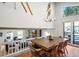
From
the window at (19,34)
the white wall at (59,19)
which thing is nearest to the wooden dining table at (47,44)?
the white wall at (59,19)

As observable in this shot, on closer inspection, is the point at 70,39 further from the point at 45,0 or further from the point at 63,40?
the point at 45,0

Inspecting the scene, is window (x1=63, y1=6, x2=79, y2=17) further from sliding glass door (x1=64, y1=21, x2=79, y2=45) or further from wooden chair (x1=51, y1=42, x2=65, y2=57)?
wooden chair (x1=51, y1=42, x2=65, y2=57)

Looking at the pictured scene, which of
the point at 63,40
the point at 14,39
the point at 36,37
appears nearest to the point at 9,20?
the point at 14,39

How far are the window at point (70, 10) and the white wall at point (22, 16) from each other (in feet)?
1.50

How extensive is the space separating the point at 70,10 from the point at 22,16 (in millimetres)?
1213

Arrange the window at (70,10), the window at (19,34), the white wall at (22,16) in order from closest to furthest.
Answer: the white wall at (22,16) < the window at (19,34) < the window at (70,10)

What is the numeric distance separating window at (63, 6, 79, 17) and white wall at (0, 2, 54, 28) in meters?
0.46

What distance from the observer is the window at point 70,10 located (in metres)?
2.97

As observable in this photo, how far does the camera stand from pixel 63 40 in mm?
3061

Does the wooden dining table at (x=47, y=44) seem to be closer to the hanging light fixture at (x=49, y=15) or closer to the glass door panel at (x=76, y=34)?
the glass door panel at (x=76, y=34)

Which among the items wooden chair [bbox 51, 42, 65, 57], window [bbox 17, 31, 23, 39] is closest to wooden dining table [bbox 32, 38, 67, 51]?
wooden chair [bbox 51, 42, 65, 57]

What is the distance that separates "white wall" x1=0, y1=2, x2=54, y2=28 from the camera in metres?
2.75

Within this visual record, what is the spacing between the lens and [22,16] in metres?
2.92

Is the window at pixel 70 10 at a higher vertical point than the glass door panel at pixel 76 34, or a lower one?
higher
